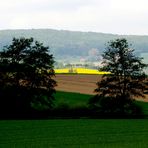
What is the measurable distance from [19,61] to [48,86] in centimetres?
484

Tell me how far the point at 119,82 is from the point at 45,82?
381 inches

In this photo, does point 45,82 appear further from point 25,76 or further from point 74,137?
point 74,137

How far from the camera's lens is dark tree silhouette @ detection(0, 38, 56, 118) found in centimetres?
5519

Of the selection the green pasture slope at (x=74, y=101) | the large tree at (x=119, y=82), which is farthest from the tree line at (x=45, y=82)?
the green pasture slope at (x=74, y=101)

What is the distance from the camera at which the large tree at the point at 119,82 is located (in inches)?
2338

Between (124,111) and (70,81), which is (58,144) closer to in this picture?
(124,111)

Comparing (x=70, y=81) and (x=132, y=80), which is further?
(x=70, y=81)

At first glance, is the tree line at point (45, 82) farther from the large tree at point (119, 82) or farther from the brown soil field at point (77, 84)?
the brown soil field at point (77, 84)

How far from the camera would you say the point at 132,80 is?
60.3m

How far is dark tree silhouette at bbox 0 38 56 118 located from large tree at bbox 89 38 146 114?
642 cm

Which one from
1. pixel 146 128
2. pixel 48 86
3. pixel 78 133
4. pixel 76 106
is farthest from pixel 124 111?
pixel 78 133

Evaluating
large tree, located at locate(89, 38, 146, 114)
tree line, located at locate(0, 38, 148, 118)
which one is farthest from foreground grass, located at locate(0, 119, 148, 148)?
large tree, located at locate(89, 38, 146, 114)

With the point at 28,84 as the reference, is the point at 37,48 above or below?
above

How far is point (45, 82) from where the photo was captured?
189 ft
